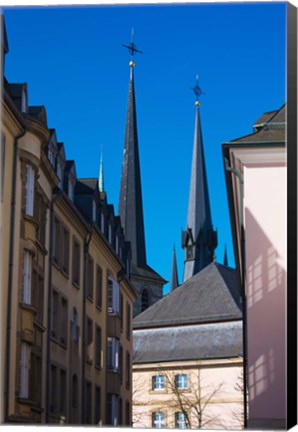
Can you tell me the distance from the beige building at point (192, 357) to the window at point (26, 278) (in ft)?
60.0

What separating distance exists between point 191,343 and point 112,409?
15.2m

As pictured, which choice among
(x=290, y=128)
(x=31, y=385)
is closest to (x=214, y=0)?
(x=290, y=128)

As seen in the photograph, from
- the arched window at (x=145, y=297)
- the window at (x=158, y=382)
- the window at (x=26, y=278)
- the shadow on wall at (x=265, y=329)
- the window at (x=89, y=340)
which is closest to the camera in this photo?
the shadow on wall at (x=265, y=329)

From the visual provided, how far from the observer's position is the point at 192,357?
45094 mm

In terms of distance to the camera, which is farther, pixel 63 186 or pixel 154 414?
pixel 154 414

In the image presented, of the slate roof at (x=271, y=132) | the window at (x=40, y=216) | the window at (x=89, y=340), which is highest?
the slate roof at (x=271, y=132)

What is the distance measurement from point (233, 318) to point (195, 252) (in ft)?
126

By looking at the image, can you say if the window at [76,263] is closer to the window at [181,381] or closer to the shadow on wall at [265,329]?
the shadow on wall at [265,329]

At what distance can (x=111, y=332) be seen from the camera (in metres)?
29.8

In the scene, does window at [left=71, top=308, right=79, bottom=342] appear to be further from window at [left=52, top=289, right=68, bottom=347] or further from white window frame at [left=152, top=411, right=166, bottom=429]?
white window frame at [left=152, top=411, right=166, bottom=429]

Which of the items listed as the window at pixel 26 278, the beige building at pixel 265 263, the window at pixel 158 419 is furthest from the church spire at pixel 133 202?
the beige building at pixel 265 263

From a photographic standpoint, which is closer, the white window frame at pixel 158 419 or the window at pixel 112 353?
the window at pixel 112 353

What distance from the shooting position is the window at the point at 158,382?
44.4m

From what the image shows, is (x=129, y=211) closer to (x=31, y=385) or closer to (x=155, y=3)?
(x=31, y=385)
